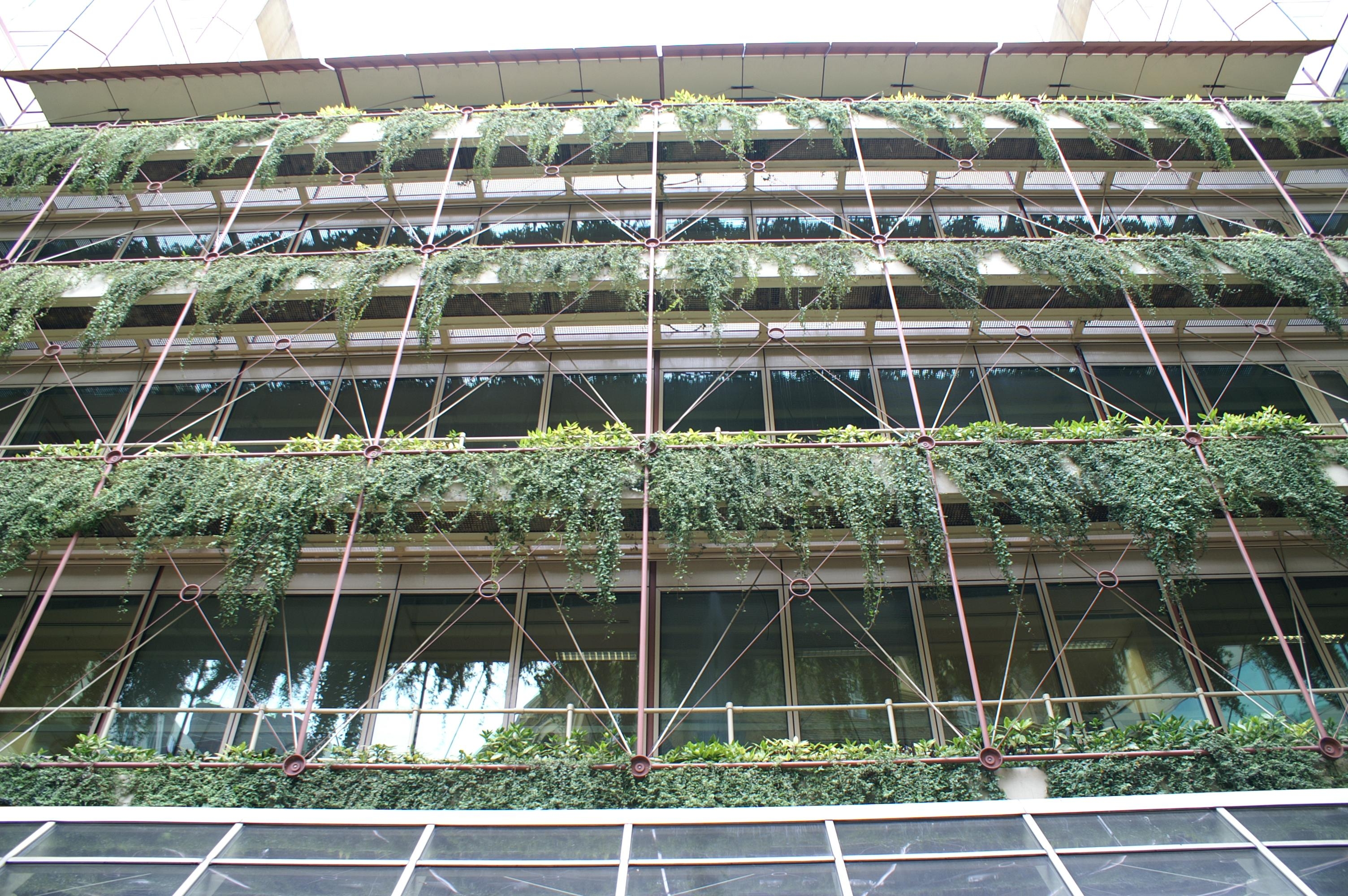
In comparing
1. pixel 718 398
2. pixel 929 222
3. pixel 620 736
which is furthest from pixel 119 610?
pixel 929 222

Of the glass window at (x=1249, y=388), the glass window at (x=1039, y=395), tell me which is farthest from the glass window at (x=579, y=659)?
the glass window at (x=1249, y=388)

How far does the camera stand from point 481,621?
34.6ft

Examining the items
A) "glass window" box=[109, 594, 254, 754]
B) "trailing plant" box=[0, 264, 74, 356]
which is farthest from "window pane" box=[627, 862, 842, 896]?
"trailing plant" box=[0, 264, 74, 356]

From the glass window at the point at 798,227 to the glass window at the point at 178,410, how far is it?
9.67m

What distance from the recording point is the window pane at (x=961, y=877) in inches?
223

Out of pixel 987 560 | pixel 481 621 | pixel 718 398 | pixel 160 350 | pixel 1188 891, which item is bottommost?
pixel 1188 891

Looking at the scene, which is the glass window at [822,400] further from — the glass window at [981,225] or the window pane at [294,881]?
the window pane at [294,881]

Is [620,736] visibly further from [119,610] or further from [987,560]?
[119,610]

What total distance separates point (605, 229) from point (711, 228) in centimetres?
197

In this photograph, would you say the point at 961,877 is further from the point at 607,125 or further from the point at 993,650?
the point at 607,125

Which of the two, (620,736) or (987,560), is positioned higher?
(987,560)

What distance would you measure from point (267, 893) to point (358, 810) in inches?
41.7

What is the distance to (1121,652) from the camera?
1005 centimetres

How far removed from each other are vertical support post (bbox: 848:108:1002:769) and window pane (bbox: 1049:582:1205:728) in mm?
1267
